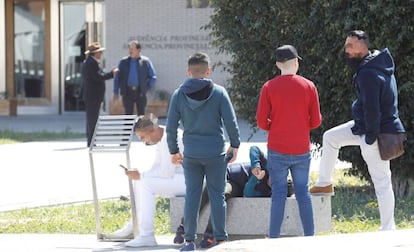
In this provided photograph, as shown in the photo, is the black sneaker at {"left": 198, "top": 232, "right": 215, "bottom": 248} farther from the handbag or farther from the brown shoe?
the handbag

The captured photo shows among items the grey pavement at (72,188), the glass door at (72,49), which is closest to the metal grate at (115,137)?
the grey pavement at (72,188)

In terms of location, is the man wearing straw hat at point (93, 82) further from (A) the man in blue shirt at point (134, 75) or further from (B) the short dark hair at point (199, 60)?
(B) the short dark hair at point (199, 60)

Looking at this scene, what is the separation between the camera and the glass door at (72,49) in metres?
30.0

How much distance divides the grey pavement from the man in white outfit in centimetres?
17

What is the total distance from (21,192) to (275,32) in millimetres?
3697

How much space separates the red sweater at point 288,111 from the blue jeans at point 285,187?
0.07 meters

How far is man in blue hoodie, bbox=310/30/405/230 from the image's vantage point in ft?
29.1

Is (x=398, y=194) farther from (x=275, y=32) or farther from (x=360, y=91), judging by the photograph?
(x=360, y=91)

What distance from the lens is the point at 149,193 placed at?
9156 millimetres

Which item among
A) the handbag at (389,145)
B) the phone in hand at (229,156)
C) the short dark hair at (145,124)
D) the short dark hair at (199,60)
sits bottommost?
the phone in hand at (229,156)

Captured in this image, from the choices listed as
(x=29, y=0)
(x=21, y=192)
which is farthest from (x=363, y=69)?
(x=29, y=0)

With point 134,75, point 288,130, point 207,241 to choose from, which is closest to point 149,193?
point 207,241

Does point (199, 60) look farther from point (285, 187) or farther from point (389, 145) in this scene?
point (389, 145)

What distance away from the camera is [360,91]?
895cm
